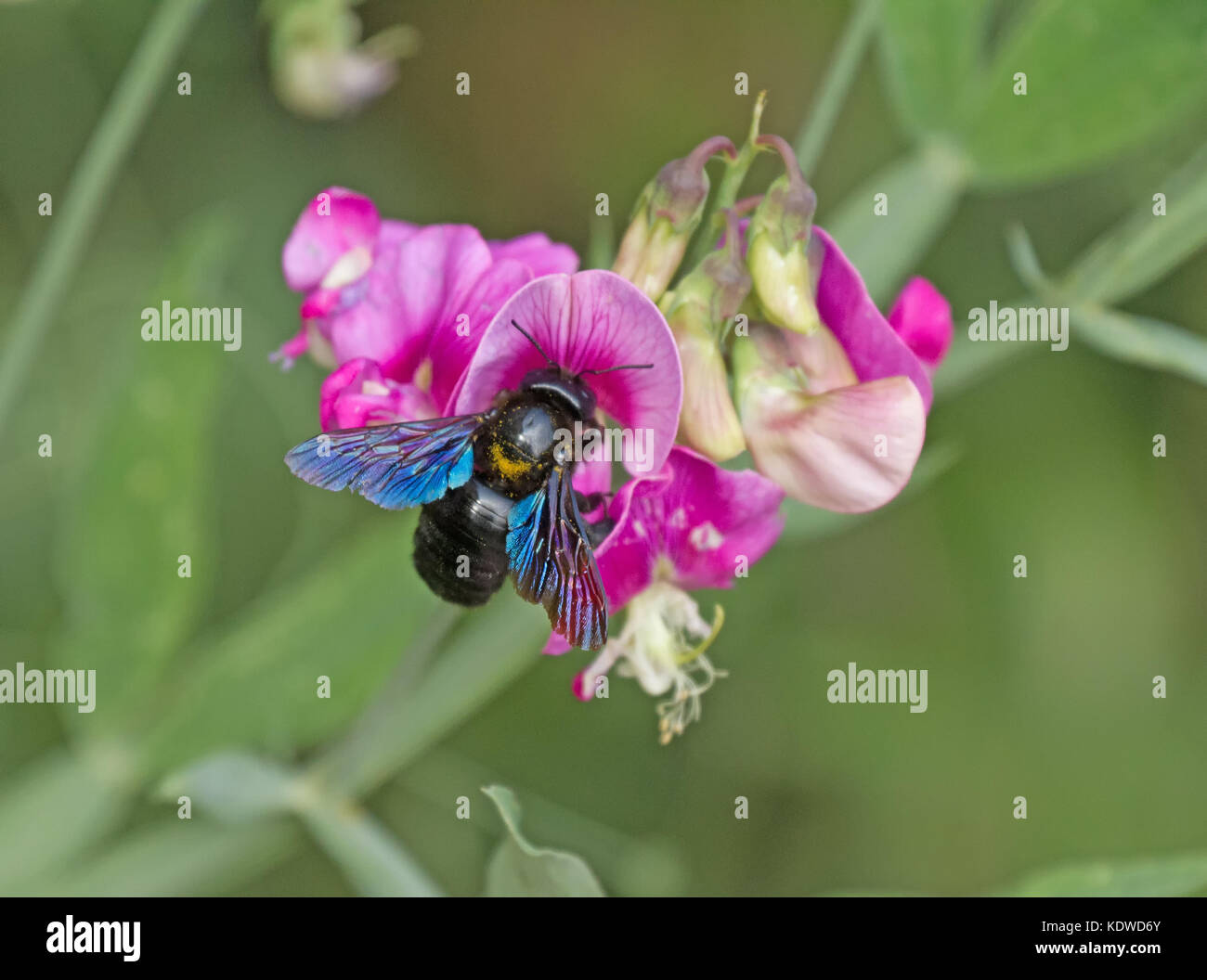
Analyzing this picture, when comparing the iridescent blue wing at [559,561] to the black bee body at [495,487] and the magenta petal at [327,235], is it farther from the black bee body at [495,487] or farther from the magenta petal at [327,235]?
the magenta petal at [327,235]

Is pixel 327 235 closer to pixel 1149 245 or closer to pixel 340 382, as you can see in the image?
pixel 340 382

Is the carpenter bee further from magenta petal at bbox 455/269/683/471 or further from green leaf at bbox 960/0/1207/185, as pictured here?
green leaf at bbox 960/0/1207/185

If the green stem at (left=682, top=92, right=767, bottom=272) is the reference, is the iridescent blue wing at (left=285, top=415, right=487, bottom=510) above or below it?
below

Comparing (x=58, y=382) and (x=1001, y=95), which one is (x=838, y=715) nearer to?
(x=1001, y=95)

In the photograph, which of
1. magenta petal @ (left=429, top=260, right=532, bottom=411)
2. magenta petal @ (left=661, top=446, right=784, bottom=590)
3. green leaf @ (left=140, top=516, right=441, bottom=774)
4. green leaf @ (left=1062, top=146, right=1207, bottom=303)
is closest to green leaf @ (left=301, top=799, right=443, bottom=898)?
green leaf @ (left=140, top=516, right=441, bottom=774)

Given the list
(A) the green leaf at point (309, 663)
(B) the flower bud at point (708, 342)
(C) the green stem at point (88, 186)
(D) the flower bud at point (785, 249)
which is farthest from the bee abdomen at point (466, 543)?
(C) the green stem at point (88, 186)
